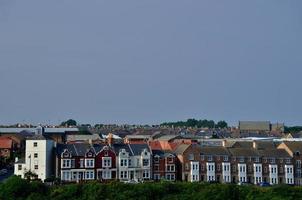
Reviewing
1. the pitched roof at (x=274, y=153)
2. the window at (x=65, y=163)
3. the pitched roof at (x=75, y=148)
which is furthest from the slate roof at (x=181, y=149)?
the window at (x=65, y=163)

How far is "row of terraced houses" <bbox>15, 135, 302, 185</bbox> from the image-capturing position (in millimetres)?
53062

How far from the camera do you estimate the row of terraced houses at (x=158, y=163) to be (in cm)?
5306

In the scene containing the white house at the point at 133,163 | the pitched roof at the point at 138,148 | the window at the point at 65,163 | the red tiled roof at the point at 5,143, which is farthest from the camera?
the red tiled roof at the point at 5,143

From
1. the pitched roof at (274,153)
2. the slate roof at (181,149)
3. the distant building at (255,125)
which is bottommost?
the pitched roof at (274,153)

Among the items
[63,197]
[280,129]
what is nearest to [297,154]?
[63,197]

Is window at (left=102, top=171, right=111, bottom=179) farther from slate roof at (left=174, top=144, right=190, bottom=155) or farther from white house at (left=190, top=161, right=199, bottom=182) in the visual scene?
white house at (left=190, top=161, right=199, bottom=182)

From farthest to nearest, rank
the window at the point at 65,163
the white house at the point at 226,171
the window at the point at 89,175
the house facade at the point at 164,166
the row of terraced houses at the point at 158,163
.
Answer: the white house at the point at 226,171 → the house facade at the point at 164,166 → the window at the point at 89,175 → the row of terraced houses at the point at 158,163 → the window at the point at 65,163

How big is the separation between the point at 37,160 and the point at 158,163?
10.4 metres

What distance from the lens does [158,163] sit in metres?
55.8

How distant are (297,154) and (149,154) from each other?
13.8 metres

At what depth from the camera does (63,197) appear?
42.9 metres

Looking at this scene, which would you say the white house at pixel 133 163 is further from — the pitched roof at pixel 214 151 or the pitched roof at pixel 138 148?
the pitched roof at pixel 214 151

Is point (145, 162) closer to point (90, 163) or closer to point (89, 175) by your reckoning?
point (90, 163)

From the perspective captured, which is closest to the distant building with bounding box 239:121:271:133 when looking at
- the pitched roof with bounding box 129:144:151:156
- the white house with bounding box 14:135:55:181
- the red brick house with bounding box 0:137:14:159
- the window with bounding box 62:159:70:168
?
the red brick house with bounding box 0:137:14:159
